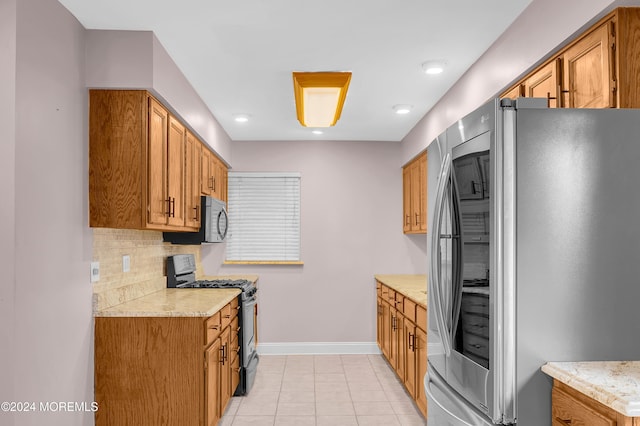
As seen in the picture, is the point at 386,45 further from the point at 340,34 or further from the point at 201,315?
the point at 201,315

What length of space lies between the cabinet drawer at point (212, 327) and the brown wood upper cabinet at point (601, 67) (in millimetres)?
→ 2216

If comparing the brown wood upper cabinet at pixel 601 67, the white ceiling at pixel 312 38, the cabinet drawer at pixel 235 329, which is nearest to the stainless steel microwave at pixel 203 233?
the cabinet drawer at pixel 235 329

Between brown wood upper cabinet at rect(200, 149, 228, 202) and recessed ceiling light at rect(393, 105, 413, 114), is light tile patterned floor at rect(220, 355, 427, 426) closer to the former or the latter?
brown wood upper cabinet at rect(200, 149, 228, 202)

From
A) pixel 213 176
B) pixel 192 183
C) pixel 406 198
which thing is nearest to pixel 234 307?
pixel 192 183

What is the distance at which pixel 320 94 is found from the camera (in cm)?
377

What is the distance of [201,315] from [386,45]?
6.32 ft

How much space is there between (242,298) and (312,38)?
7.43 ft

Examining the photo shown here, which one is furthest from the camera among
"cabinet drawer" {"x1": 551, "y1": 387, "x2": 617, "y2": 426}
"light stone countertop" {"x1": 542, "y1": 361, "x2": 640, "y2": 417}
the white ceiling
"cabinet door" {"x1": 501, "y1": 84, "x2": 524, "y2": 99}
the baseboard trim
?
the baseboard trim

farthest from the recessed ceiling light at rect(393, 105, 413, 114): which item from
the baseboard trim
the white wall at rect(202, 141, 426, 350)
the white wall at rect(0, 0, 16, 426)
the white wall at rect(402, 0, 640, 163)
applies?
the white wall at rect(0, 0, 16, 426)

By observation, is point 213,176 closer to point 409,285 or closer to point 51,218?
point 409,285

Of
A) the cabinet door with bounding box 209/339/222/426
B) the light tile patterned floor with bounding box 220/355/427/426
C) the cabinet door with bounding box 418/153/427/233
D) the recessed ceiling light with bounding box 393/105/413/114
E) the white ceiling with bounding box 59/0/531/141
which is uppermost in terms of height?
the white ceiling with bounding box 59/0/531/141

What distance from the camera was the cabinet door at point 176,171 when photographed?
11.3 ft

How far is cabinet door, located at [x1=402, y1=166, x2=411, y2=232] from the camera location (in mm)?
5615

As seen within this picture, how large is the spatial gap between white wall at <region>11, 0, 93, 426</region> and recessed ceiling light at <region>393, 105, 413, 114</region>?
A: 8.43 feet
